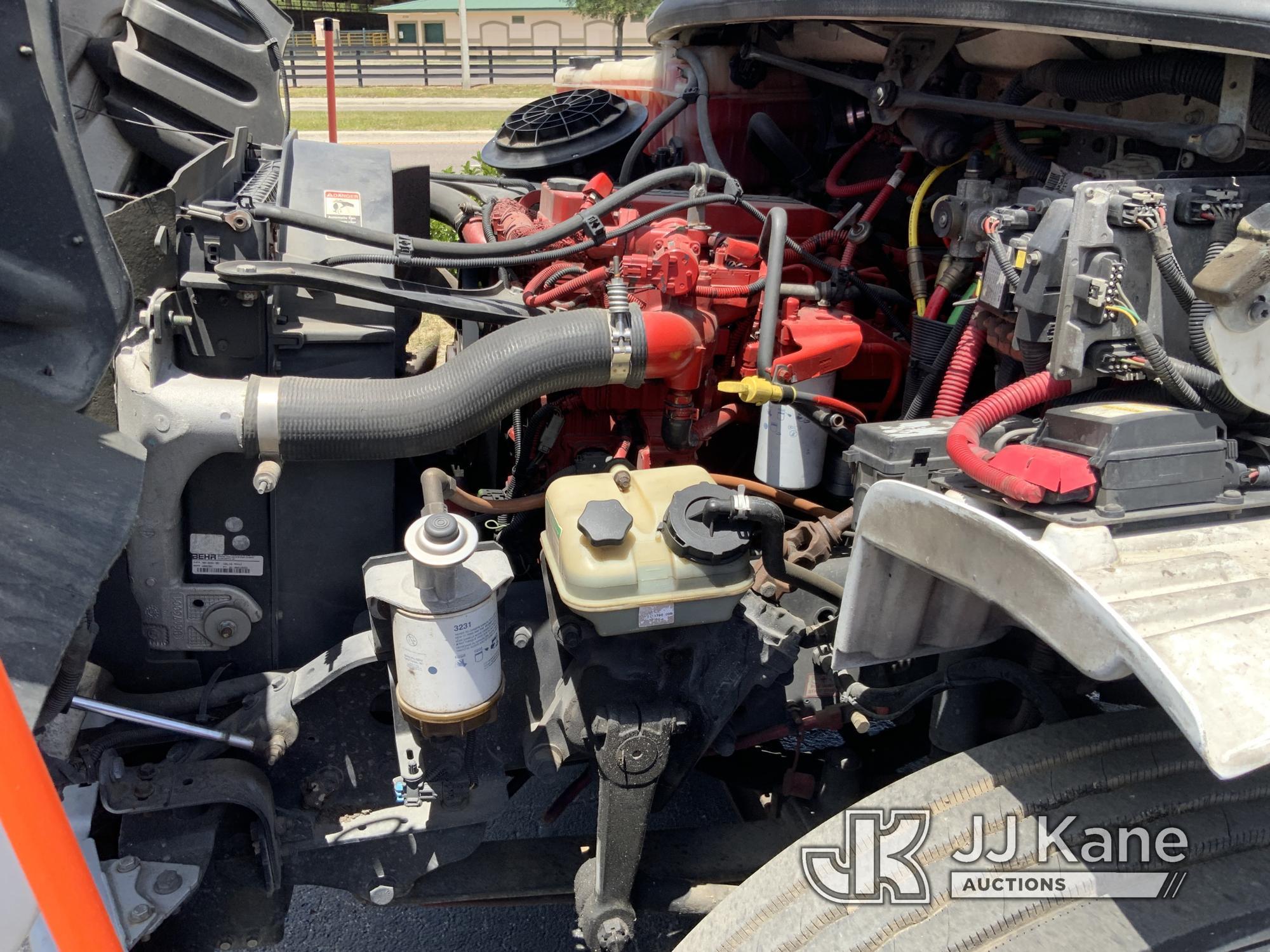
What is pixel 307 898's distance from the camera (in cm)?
244

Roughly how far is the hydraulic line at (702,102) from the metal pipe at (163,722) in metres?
1.88

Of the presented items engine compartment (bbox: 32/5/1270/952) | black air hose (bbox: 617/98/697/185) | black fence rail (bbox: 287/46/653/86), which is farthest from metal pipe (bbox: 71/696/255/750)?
black fence rail (bbox: 287/46/653/86)

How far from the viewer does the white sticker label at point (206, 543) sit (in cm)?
177

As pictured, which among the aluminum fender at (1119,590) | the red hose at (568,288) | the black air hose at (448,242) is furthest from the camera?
the red hose at (568,288)

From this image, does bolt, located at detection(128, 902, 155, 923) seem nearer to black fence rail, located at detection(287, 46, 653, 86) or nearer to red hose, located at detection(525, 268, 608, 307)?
red hose, located at detection(525, 268, 608, 307)

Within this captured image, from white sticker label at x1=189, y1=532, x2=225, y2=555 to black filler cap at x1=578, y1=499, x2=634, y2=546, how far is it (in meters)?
0.70

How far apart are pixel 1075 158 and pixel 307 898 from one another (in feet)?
8.01

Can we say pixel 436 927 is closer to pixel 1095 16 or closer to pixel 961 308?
pixel 961 308

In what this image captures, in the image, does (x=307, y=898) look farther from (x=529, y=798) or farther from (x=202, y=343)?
(x=202, y=343)

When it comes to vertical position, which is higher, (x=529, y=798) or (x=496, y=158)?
(x=496, y=158)

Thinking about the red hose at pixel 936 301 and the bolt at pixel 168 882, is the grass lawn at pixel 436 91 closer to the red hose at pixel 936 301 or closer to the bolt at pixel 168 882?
the red hose at pixel 936 301

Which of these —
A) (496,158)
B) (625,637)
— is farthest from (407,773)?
(496,158)

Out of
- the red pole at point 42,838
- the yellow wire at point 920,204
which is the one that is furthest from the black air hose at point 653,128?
the red pole at point 42,838

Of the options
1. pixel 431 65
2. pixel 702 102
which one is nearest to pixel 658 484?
pixel 702 102
